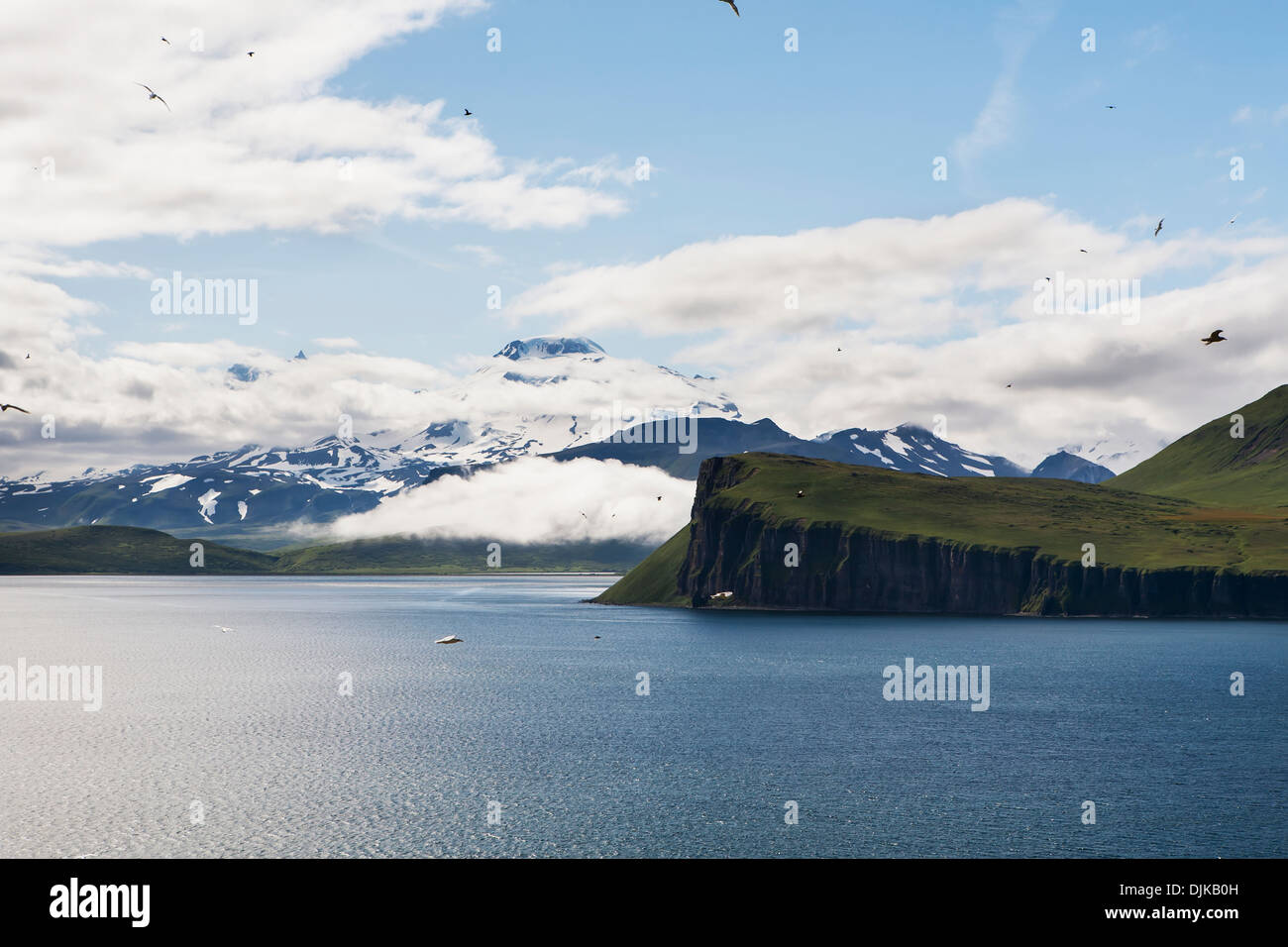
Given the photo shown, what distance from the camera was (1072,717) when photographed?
5261 inches

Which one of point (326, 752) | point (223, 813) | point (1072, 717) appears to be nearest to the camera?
point (223, 813)

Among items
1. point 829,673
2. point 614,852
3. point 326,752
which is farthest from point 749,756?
point 829,673

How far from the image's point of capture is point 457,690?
166 meters
